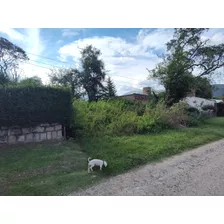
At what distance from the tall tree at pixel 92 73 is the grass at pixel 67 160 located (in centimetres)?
1505

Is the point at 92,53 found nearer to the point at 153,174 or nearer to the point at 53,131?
the point at 53,131

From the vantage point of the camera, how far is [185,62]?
13.5 meters

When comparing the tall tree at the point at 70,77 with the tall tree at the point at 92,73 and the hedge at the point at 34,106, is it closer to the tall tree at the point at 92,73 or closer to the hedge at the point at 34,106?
the tall tree at the point at 92,73

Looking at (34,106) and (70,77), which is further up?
(70,77)

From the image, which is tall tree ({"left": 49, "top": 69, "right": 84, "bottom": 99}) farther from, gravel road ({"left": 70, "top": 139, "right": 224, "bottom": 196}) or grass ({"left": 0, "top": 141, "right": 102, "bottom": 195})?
gravel road ({"left": 70, "top": 139, "right": 224, "bottom": 196})

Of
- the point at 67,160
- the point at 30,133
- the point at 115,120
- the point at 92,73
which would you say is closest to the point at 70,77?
the point at 92,73

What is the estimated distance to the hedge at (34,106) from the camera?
5.02 meters

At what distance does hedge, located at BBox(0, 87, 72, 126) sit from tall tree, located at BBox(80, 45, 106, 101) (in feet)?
46.5

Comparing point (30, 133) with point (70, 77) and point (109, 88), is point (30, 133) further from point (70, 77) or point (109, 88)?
point (109, 88)

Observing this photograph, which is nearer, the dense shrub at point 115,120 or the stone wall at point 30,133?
the stone wall at point 30,133

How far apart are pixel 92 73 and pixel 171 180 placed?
60.4 ft

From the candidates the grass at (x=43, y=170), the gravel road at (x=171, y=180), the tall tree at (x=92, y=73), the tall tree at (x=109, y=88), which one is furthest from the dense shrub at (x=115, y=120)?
the tall tree at (x=109, y=88)
